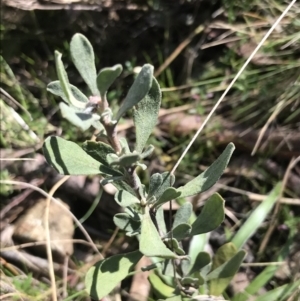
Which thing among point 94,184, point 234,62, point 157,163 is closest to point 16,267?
point 94,184

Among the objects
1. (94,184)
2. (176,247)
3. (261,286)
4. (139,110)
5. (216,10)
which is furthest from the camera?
(216,10)

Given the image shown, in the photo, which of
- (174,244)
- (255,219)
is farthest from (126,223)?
(255,219)

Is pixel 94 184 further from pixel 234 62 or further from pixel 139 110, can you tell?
pixel 139 110

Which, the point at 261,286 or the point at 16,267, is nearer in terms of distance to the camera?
the point at 261,286

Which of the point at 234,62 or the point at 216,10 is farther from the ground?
the point at 216,10

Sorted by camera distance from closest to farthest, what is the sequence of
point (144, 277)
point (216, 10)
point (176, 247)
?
1. point (176, 247)
2. point (144, 277)
3. point (216, 10)

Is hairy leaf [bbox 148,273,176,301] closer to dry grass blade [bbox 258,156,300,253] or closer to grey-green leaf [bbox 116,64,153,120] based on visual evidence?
dry grass blade [bbox 258,156,300,253]

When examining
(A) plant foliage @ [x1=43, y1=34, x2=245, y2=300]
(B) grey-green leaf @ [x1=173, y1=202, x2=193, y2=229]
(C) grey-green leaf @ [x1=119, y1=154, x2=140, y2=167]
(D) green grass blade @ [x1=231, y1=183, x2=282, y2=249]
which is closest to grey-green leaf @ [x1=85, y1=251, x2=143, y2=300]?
(A) plant foliage @ [x1=43, y1=34, x2=245, y2=300]
